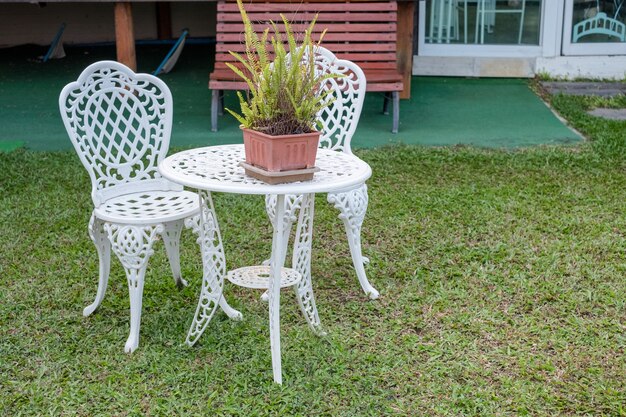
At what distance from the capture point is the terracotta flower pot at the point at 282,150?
302 cm

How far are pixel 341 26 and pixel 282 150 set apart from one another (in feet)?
15.8

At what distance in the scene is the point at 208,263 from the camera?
3.52 m

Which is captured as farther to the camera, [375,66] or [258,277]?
[375,66]

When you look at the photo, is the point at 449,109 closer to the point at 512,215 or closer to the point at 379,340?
the point at 512,215

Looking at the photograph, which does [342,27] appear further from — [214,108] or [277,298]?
[277,298]

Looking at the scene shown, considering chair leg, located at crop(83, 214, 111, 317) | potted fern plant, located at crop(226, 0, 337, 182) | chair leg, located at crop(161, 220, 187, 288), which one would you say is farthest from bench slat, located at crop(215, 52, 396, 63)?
potted fern plant, located at crop(226, 0, 337, 182)

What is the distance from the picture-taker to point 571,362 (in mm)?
3385

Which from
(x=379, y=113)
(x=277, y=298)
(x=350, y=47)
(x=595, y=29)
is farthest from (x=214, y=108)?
(x=595, y=29)

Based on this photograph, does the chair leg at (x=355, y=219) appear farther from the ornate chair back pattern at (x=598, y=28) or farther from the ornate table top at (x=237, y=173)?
the ornate chair back pattern at (x=598, y=28)

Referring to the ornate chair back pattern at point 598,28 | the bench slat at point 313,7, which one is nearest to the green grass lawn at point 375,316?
the bench slat at point 313,7

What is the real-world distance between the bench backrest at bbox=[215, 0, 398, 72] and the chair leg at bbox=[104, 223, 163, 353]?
414 cm

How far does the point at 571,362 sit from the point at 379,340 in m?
0.80

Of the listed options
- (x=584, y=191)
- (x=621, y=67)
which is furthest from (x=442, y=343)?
(x=621, y=67)

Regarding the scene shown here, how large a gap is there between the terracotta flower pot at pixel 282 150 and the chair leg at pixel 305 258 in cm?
43
